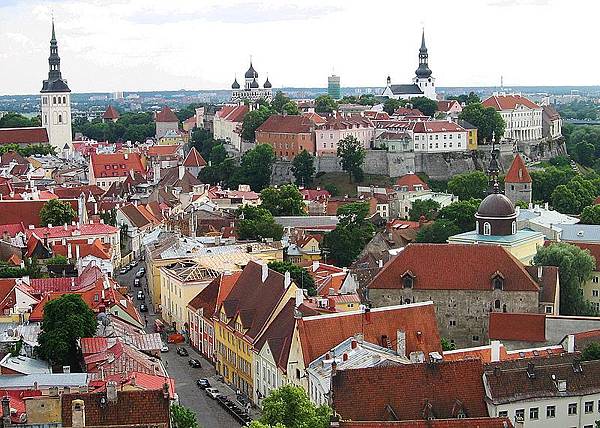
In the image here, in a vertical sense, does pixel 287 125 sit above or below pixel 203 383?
above

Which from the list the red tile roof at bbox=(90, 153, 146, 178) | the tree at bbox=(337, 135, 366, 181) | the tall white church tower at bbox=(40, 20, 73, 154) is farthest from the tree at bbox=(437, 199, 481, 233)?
the tall white church tower at bbox=(40, 20, 73, 154)

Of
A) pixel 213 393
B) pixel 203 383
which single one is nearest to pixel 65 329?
pixel 213 393

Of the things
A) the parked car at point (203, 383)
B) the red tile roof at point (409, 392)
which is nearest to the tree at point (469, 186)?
the parked car at point (203, 383)

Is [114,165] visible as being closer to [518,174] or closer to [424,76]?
[518,174]

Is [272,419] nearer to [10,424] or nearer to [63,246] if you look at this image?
[10,424]

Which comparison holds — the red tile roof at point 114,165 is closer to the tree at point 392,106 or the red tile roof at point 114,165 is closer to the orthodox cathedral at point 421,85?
the tree at point 392,106

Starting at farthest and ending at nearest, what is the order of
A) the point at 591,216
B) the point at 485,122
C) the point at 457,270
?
the point at 485,122, the point at 591,216, the point at 457,270

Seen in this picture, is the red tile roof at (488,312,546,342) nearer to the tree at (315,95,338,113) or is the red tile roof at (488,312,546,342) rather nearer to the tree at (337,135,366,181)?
the tree at (337,135,366,181)
